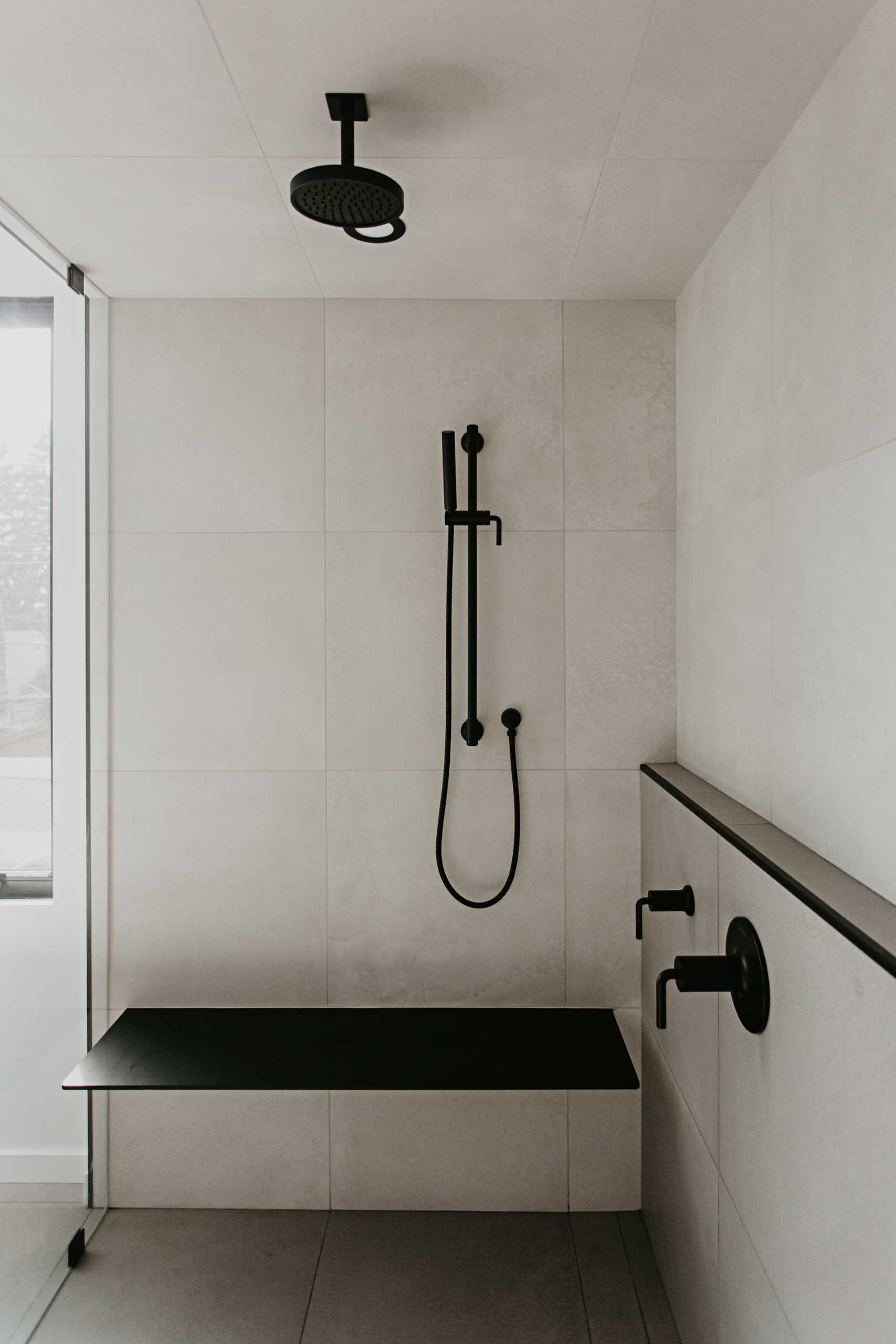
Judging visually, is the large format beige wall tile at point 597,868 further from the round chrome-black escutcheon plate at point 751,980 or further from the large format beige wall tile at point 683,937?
the round chrome-black escutcheon plate at point 751,980

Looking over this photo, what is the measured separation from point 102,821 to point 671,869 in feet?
4.38

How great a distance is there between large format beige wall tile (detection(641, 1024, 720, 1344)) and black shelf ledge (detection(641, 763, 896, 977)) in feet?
2.06

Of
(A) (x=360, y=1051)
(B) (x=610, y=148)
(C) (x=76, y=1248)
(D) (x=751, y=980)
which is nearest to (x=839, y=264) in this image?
(B) (x=610, y=148)

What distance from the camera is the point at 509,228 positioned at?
1776 millimetres

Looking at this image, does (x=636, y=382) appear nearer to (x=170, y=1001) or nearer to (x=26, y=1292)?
(x=170, y=1001)

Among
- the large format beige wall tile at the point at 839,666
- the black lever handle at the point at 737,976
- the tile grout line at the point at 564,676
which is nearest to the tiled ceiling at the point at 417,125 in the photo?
the tile grout line at the point at 564,676

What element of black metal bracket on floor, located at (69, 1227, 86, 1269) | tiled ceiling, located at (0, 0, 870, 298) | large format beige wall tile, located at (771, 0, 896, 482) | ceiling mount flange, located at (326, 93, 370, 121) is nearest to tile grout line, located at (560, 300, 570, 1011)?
tiled ceiling, located at (0, 0, 870, 298)

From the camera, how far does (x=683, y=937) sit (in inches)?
71.4

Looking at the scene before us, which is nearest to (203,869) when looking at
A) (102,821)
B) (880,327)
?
(102,821)

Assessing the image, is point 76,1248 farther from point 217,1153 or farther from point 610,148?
point 610,148

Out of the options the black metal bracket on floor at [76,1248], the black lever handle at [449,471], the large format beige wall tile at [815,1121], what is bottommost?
the black metal bracket on floor at [76,1248]

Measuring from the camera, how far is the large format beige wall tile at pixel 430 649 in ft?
7.09

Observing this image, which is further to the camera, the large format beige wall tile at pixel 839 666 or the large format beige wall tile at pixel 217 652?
the large format beige wall tile at pixel 217 652

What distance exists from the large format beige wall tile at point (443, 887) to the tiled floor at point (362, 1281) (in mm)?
534
